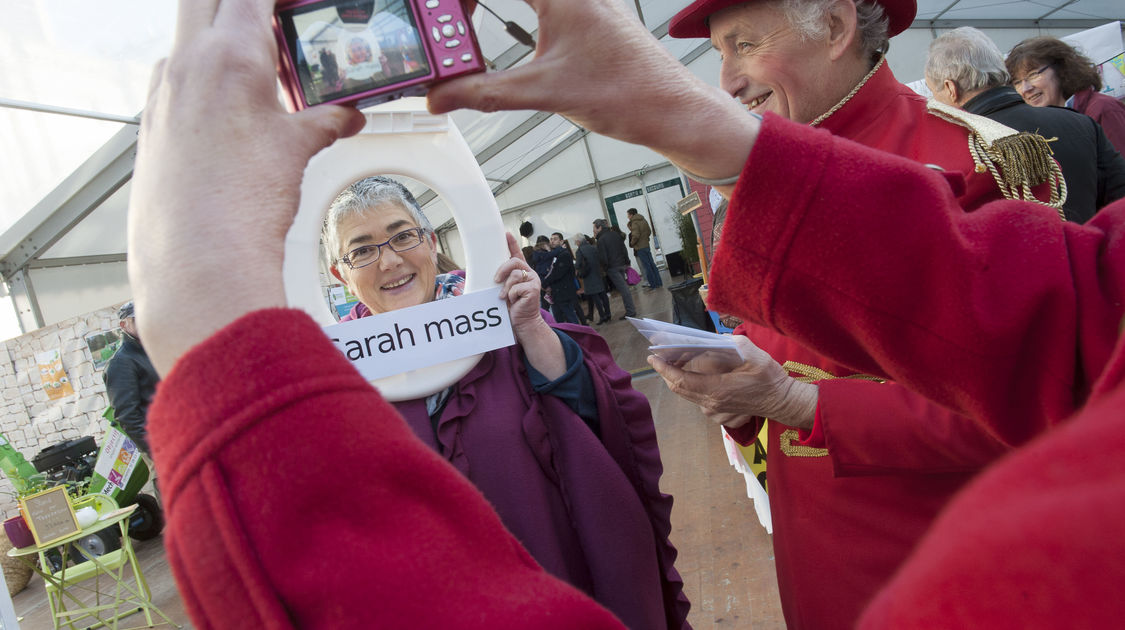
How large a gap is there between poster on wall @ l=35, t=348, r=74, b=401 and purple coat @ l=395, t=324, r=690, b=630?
22.8 feet

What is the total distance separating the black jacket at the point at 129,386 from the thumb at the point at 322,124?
4931 millimetres

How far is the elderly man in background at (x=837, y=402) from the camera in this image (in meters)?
1.02

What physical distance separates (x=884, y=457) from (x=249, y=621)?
97 centimetres

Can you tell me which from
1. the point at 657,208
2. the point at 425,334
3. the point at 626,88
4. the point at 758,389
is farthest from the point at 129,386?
the point at 657,208

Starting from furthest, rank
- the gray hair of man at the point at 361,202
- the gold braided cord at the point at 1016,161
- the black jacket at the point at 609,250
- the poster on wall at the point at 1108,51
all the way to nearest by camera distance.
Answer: the black jacket at the point at 609,250 → the poster on wall at the point at 1108,51 → the gray hair of man at the point at 361,202 → the gold braided cord at the point at 1016,161

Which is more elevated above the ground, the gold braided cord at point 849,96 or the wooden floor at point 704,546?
the gold braided cord at point 849,96

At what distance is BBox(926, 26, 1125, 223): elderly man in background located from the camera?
1.82 metres

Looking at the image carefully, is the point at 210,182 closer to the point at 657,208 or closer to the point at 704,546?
the point at 704,546

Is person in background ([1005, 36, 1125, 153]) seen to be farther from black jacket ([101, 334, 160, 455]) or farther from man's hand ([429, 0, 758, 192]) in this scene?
black jacket ([101, 334, 160, 455])

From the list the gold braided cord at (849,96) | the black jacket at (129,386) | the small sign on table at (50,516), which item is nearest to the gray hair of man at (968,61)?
the gold braided cord at (849,96)

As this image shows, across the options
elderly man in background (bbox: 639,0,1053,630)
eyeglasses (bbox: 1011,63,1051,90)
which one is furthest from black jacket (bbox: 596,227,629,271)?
elderly man in background (bbox: 639,0,1053,630)

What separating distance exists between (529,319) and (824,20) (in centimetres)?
85

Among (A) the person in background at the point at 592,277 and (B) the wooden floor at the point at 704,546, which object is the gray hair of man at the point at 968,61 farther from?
(A) the person in background at the point at 592,277

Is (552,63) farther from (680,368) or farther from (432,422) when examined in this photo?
(432,422)
